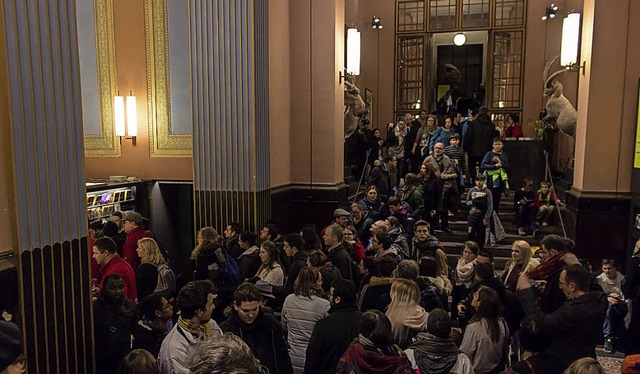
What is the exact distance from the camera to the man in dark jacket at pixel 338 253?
4.63 meters

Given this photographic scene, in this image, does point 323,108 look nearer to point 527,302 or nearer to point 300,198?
point 300,198

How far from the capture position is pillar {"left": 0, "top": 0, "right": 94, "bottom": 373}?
2.84m

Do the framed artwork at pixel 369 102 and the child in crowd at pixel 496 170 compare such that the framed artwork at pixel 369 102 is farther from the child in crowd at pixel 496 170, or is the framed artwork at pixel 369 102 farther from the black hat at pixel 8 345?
the black hat at pixel 8 345

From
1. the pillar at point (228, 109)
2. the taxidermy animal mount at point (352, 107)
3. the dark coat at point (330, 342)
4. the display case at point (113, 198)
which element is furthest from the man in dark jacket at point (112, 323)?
the taxidermy animal mount at point (352, 107)

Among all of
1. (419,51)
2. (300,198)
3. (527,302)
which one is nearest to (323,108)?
(300,198)

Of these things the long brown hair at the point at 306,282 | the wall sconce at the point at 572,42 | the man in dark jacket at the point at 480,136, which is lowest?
the long brown hair at the point at 306,282

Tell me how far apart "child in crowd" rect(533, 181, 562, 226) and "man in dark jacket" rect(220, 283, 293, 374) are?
20.7ft

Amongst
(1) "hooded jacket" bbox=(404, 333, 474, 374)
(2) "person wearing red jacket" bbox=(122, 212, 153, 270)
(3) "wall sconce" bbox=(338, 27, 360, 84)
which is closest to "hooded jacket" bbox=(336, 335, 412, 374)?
(1) "hooded jacket" bbox=(404, 333, 474, 374)

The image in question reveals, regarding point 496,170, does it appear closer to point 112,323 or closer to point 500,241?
point 500,241

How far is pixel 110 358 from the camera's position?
3.23 meters

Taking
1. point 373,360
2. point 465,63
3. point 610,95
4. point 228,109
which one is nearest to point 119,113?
point 228,109

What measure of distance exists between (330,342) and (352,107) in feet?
24.1

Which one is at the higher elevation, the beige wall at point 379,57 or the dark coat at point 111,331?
the beige wall at point 379,57

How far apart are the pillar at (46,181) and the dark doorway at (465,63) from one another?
13566mm
